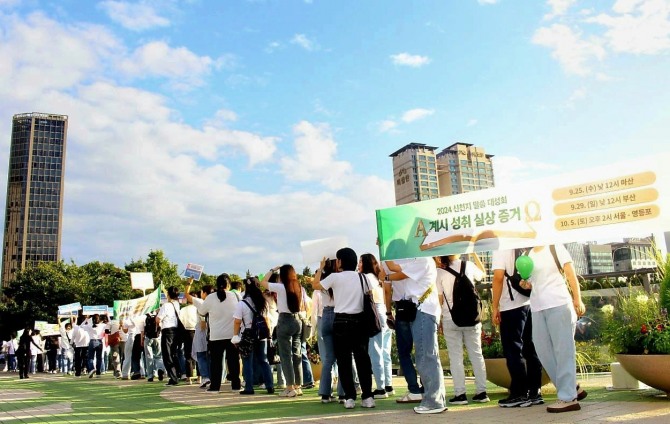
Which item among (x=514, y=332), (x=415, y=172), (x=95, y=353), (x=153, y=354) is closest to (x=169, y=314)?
(x=153, y=354)

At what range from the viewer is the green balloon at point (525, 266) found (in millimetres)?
6371

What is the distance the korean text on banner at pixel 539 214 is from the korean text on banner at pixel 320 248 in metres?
0.61

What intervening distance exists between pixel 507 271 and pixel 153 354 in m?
10.2

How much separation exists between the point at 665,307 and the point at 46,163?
167 metres

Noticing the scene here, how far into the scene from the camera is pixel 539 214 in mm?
6723

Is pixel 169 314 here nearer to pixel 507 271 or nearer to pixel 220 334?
pixel 220 334

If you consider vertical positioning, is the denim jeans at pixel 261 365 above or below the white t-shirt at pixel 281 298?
below

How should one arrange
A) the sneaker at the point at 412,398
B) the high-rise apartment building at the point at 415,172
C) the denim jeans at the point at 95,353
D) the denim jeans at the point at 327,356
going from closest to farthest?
the sneaker at the point at 412,398 < the denim jeans at the point at 327,356 < the denim jeans at the point at 95,353 < the high-rise apartment building at the point at 415,172

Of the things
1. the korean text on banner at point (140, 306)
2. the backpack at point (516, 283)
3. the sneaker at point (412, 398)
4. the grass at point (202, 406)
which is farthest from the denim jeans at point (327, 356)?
the korean text on banner at point (140, 306)

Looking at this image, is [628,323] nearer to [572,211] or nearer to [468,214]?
[572,211]

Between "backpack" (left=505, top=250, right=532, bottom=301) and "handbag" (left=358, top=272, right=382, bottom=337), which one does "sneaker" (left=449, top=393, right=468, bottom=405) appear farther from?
"backpack" (left=505, top=250, right=532, bottom=301)

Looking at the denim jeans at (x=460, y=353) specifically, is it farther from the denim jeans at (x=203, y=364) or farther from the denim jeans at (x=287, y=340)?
the denim jeans at (x=203, y=364)

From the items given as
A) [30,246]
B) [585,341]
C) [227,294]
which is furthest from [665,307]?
[30,246]

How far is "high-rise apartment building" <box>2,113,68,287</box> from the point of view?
15188cm
